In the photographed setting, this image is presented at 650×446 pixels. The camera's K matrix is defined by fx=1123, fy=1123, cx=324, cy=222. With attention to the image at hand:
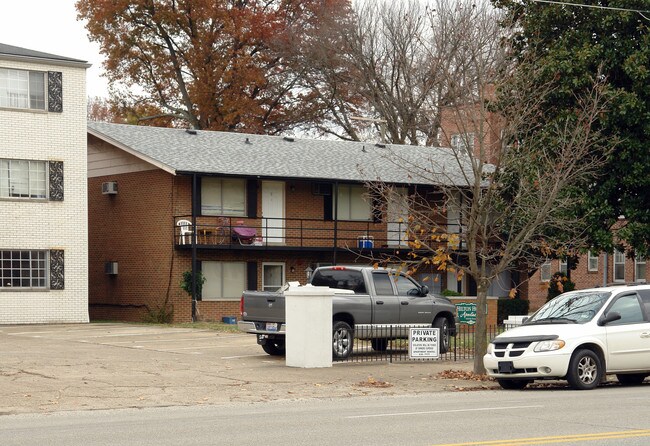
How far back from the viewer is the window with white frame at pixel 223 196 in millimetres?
40125

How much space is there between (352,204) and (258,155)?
441cm

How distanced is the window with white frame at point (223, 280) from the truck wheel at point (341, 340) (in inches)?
642

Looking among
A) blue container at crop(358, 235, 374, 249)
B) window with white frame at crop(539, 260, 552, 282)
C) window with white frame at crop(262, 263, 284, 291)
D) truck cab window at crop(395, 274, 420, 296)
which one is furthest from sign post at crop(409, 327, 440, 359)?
window with white frame at crop(539, 260, 552, 282)

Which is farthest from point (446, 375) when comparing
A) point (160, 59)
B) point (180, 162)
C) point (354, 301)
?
point (160, 59)

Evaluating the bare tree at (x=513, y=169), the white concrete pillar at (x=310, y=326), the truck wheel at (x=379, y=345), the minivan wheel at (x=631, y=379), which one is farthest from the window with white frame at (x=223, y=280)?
the minivan wheel at (x=631, y=379)

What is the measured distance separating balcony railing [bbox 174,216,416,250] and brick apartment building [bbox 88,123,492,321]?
0.05 m

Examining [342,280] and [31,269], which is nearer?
[342,280]

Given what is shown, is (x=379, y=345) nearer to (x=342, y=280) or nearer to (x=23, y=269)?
(x=342, y=280)

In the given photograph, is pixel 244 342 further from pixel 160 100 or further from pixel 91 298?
pixel 160 100

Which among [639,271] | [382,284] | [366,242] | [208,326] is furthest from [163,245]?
[639,271]

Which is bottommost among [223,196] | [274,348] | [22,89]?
[274,348]

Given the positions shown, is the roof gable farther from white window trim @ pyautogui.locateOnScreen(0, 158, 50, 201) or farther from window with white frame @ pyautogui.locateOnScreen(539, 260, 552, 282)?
window with white frame @ pyautogui.locateOnScreen(539, 260, 552, 282)

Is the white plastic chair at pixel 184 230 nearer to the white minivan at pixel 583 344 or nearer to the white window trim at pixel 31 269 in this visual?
the white window trim at pixel 31 269

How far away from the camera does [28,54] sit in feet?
121
